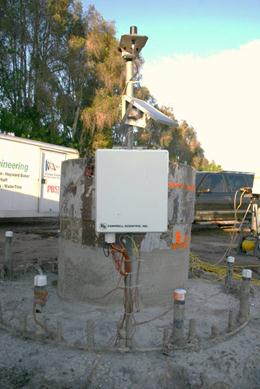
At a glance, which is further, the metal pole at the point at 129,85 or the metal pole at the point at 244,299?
the metal pole at the point at 244,299

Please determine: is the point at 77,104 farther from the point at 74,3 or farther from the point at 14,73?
the point at 74,3

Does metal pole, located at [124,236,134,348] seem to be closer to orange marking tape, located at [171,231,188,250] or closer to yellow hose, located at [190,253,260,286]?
orange marking tape, located at [171,231,188,250]

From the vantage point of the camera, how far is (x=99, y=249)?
526 cm

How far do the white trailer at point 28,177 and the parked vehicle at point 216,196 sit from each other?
4.75 metres

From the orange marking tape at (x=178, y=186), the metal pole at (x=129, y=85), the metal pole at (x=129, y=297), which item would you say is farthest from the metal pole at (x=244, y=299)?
the metal pole at (x=129, y=85)

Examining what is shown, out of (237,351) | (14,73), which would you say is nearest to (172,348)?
(237,351)

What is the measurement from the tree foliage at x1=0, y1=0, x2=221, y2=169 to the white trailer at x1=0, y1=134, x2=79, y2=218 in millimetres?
13243

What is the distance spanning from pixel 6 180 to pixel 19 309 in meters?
8.85

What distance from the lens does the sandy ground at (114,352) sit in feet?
12.0

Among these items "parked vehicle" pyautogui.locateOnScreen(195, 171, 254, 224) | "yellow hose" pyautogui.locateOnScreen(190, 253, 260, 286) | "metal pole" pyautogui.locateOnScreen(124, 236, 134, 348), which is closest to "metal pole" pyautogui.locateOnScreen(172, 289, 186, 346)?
"metal pole" pyautogui.locateOnScreen(124, 236, 134, 348)

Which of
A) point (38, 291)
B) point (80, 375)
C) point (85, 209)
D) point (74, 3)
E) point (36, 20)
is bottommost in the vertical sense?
point (80, 375)

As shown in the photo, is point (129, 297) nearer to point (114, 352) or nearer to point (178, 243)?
point (114, 352)

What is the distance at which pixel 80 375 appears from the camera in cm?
367

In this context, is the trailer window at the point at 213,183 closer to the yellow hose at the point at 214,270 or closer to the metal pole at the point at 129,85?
the yellow hose at the point at 214,270
